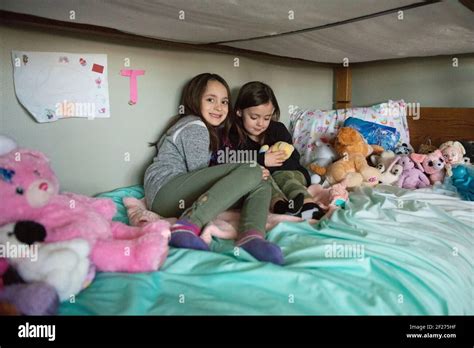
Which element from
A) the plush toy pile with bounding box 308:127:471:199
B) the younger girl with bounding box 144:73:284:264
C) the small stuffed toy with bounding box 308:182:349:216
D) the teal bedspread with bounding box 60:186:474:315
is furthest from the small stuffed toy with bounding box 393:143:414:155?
the younger girl with bounding box 144:73:284:264

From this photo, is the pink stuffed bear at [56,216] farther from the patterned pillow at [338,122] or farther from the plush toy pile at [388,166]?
the patterned pillow at [338,122]

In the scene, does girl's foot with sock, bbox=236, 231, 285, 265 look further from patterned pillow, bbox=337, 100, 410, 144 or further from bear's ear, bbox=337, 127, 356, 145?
patterned pillow, bbox=337, 100, 410, 144

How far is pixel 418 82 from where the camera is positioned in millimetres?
1850

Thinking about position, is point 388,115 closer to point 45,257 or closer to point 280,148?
point 280,148

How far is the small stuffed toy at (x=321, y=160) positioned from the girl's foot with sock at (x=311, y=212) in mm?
353

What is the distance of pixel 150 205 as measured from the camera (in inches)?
43.9

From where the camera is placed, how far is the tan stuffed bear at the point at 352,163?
1.36 metres

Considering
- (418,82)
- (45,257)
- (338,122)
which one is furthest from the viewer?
(418,82)

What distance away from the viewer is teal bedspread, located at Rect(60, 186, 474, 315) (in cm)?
62

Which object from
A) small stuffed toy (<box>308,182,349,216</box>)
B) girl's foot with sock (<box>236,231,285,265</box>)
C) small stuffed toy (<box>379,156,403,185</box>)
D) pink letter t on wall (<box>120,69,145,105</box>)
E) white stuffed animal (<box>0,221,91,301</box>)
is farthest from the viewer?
small stuffed toy (<box>379,156,403,185</box>)

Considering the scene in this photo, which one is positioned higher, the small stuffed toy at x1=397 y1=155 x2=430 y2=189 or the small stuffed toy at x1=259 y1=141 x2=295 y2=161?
the small stuffed toy at x1=259 y1=141 x2=295 y2=161

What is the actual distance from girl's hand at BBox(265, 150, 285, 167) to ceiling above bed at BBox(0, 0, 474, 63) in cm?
43

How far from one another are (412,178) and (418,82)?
751 millimetres

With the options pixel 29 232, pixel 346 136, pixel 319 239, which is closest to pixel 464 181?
pixel 346 136
